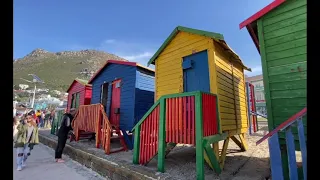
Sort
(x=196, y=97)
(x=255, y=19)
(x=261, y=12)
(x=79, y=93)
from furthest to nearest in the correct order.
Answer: (x=79, y=93) < (x=255, y=19) < (x=261, y=12) < (x=196, y=97)

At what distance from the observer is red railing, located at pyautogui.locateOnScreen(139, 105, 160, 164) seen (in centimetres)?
598

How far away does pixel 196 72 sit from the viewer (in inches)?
274

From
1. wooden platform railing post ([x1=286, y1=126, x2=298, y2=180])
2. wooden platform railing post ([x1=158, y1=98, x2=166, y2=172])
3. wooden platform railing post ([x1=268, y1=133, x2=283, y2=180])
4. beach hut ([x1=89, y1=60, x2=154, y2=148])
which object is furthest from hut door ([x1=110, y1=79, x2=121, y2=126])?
wooden platform railing post ([x1=286, y1=126, x2=298, y2=180])

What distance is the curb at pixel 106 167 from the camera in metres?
5.28

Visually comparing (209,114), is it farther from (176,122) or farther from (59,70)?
(59,70)

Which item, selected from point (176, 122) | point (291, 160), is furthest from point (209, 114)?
point (291, 160)

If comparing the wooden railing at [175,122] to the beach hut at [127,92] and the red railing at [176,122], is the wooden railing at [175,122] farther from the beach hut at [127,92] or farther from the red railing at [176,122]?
the beach hut at [127,92]

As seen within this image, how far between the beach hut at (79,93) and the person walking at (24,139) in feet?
20.8

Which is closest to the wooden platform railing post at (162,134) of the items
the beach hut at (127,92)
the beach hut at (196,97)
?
the beach hut at (196,97)

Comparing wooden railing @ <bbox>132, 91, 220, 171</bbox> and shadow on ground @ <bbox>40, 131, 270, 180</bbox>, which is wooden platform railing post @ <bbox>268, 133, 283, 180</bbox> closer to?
wooden railing @ <bbox>132, 91, 220, 171</bbox>

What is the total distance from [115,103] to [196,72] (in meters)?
5.68

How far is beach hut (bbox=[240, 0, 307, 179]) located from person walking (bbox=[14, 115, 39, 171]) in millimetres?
8733

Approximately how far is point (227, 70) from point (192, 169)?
13.4 feet
